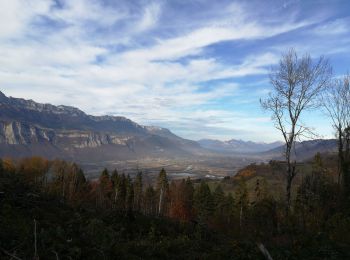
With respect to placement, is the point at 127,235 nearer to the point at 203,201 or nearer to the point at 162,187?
the point at 203,201

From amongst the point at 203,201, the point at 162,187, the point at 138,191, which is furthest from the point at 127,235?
the point at 162,187

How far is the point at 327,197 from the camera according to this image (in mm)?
33062

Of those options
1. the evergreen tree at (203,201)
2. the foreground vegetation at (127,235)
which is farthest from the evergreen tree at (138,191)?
the foreground vegetation at (127,235)

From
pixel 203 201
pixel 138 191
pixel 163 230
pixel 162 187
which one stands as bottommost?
pixel 203 201

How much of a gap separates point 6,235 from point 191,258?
5689 mm

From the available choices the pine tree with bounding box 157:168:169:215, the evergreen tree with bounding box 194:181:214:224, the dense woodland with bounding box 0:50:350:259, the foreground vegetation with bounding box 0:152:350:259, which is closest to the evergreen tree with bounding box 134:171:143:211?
the pine tree with bounding box 157:168:169:215

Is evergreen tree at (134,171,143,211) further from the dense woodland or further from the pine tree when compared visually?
the dense woodland

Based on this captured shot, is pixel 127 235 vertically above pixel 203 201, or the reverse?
pixel 127 235

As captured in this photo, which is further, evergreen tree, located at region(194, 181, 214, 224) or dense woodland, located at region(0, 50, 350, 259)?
evergreen tree, located at region(194, 181, 214, 224)

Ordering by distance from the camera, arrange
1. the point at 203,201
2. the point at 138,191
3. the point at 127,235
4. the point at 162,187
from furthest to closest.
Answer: the point at 162,187, the point at 138,191, the point at 203,201, the point at 127,235

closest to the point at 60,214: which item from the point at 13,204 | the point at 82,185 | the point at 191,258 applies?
the point at 13,204

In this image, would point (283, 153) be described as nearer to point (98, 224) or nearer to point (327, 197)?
point (98, 224)

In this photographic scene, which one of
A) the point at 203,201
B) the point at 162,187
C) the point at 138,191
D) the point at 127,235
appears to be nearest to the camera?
the point at 127,235

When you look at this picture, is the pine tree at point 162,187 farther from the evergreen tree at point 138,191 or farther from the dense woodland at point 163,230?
the dense woodland at point 163,230
